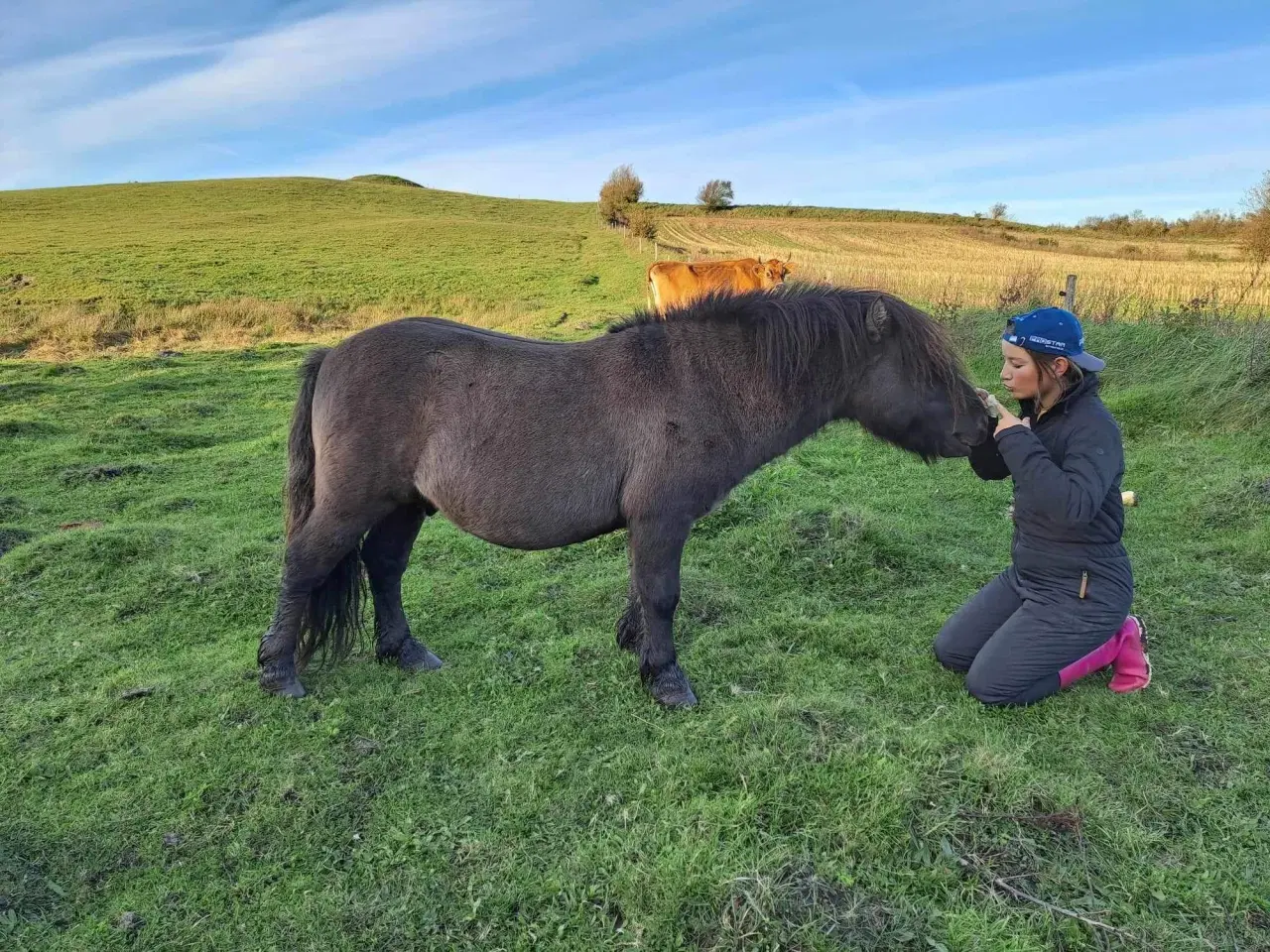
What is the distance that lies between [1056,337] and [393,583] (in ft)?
12.7

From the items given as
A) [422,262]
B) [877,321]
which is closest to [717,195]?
[422,262]

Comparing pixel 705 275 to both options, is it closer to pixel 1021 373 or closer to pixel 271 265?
pixel 1021 373

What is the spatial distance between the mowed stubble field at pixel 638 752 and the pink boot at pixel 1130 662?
0.10 m

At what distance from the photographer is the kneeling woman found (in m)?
3.62

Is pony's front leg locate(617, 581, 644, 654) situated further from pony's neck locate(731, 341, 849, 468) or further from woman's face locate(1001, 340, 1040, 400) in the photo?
woman's face locate(1001, 340, 1040, 400)

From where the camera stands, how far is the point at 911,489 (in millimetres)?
7641

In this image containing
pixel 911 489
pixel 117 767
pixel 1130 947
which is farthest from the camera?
pixel 911 489

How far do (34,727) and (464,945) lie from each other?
9.32ft

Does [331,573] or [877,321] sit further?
[331,573]

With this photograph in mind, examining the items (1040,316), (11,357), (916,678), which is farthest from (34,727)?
(11,357)

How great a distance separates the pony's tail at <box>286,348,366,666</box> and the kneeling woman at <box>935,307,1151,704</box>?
344cm

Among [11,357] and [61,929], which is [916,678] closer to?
[61,929]

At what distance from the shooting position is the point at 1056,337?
146 inches

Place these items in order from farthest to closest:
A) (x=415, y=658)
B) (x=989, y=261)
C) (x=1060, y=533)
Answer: (x=989, y=261), (x=415, y=658), (x=1060, y=533)
